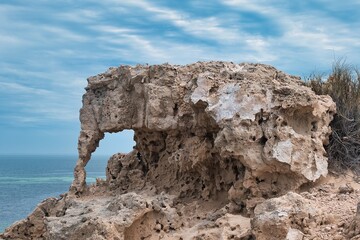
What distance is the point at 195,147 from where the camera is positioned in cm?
971

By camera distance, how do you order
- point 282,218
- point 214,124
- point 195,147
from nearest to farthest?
point 282,218 → point 214,124 → point 195,147

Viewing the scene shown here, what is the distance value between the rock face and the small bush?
22.2 inches

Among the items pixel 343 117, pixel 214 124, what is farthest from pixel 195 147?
pixel 343 117

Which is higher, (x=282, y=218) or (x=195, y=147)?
(x=195, y=147)

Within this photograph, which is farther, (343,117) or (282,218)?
(343,117)

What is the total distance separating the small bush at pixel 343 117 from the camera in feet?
31.5

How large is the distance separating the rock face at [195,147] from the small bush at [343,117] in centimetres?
56

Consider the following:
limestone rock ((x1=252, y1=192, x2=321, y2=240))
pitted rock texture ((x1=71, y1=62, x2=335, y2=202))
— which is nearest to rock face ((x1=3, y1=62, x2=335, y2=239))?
pitted rock texture ((x1=71, y1=62, x2=335, y2=202))

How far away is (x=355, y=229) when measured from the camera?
6.94 metres

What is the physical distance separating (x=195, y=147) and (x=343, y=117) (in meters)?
2.62

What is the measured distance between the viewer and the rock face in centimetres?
859

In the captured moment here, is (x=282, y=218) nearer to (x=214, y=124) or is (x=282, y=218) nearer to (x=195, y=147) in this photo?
(x=214, y=124)

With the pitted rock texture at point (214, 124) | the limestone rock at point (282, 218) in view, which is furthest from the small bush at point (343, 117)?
the limestone rock at point (282, 218)

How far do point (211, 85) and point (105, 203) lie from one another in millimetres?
2837
